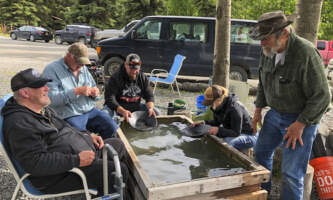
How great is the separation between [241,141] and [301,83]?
3.95 feet

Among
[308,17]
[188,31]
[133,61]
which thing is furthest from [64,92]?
[188,31]

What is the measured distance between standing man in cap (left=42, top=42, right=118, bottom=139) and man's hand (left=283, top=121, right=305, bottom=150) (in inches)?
78.8

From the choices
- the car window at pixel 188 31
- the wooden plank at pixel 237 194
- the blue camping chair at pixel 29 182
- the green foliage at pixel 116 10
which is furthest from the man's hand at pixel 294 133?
the green foliage at pixel 116 10

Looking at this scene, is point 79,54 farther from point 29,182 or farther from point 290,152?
point 290,152

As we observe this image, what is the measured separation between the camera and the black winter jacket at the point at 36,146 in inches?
77.2

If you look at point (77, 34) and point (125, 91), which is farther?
point (77, 34)

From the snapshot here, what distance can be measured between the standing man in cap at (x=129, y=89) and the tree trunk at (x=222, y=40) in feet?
5.04

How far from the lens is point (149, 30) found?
27.6ft

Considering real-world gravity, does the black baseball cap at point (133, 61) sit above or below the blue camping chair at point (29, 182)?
above

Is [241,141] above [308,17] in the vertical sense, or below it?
below

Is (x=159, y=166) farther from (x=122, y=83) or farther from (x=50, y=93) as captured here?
(x=122, y=83)

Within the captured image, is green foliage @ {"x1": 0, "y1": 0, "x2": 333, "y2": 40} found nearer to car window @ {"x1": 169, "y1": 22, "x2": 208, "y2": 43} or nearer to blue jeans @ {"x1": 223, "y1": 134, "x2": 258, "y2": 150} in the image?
car window @ {"x1": 169, "y1": 22, "x2": 208, "y2": 43}

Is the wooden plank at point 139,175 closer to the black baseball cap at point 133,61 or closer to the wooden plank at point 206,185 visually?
the wooden plank at point 206,185

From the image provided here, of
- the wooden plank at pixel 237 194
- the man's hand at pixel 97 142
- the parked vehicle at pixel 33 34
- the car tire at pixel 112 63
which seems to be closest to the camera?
the wooden plank at pixel 237 194
